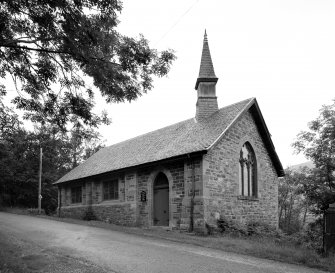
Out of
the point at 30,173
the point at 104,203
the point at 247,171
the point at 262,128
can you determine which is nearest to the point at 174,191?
the point at 247,171

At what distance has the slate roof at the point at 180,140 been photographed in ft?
55.3

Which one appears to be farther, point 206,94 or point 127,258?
point 206,94

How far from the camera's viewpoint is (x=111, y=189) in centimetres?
2245

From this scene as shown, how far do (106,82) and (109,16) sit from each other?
1410 millimetres

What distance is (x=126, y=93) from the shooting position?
7.86m

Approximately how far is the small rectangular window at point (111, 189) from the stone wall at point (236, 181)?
776 centimetres

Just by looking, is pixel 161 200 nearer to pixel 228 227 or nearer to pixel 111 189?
pixel 228 227

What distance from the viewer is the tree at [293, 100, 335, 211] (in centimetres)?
1753

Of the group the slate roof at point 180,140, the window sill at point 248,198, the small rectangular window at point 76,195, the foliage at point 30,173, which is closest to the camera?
the slate roof at point 180,140

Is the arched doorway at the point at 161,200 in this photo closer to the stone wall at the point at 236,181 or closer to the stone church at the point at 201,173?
the stone church at the point at 201,173

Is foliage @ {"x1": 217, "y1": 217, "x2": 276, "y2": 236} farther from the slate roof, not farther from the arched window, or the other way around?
the slate roof

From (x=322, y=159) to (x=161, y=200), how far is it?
873 centimetres

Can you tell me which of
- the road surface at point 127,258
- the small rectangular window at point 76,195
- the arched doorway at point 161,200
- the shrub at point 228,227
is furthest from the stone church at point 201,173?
the road surface at point 127,258

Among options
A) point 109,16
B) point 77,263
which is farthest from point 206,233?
point 109,16
